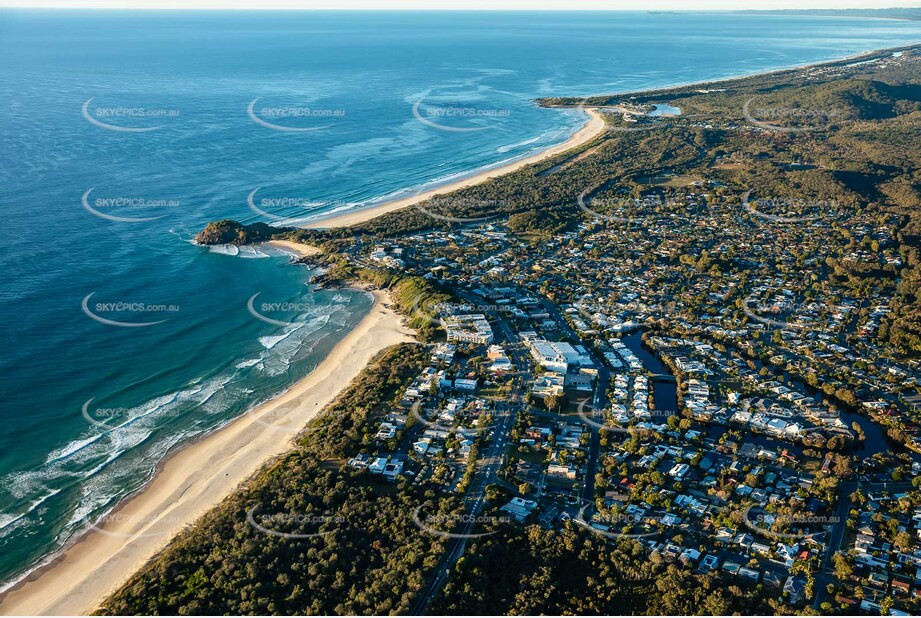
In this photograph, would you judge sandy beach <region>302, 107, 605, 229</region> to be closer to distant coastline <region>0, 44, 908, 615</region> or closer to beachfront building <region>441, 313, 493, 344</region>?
distant coastline <region>0, 44, 908, 615</region>

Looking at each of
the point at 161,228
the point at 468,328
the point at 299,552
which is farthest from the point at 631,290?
the point at 161,228

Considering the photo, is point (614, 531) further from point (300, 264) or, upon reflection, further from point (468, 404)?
point (300, 264)

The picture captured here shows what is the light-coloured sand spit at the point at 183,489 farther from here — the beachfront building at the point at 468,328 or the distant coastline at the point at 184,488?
the beachfront building at the point at 468,328

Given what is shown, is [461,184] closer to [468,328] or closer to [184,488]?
[468,328]

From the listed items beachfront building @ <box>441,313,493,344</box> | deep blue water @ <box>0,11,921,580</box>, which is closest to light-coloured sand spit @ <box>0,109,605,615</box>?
deep blue water @ <box>0,11,921,580</box>

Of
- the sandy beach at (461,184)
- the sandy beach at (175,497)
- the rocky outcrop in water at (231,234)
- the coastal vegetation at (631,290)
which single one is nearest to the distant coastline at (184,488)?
the sandy beach at (175,497)

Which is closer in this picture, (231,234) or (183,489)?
(183,489)
